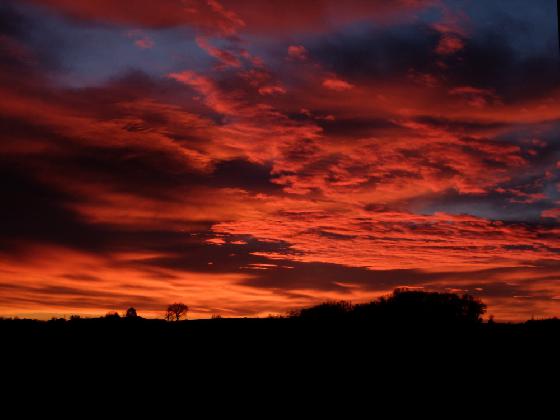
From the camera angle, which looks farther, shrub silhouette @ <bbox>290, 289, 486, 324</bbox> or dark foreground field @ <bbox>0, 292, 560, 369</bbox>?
shrub silhouette @ <bbox>290, 289, 486, 324</bbox>

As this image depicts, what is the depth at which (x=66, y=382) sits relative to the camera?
20.3m

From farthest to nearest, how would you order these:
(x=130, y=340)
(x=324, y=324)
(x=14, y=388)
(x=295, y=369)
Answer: (x=324, y=324) < (x=130, y=340) < (x=295, y=369) < (x=14, y=388)

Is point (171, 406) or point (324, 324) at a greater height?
point (324, 324)

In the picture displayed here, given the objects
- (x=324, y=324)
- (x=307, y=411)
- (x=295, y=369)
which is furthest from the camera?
(x=324, y=324)

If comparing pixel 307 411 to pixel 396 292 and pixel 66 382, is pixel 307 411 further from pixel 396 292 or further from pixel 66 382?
pixel 396 292

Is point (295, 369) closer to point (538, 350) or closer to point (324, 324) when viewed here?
point (324, 324)

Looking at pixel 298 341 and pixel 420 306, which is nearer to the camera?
pixel 298 341

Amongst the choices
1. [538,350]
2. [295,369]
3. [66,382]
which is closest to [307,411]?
[295,369]

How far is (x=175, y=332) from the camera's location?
28000 millimetres

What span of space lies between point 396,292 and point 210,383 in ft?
98.4

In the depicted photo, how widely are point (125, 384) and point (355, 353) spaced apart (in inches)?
333

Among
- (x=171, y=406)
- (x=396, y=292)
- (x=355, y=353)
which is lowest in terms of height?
(x=171, y=406)

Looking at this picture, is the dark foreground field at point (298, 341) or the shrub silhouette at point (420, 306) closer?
the dark foreground field at point (298, 341)

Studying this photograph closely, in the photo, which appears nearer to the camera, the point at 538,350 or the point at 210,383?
the point at 210,383
